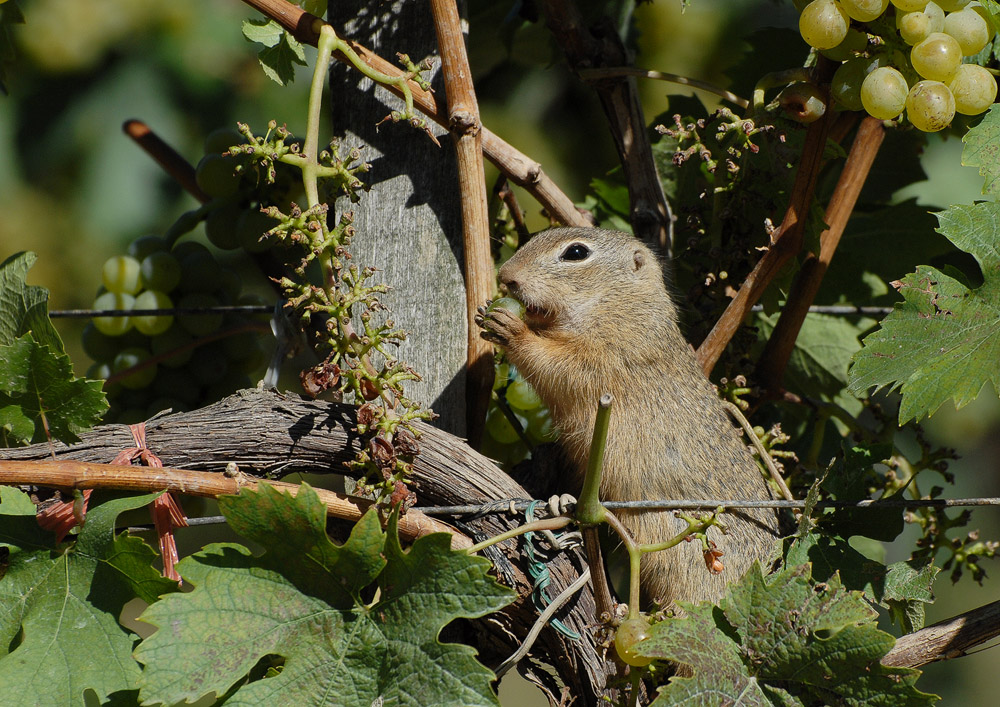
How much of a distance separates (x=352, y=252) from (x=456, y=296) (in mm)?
226

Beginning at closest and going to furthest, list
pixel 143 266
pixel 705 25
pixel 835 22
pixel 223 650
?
pixel 223 650
pixel 835 22
pixel 143 266
pixel 705 25

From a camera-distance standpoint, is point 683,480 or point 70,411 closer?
point 70,411

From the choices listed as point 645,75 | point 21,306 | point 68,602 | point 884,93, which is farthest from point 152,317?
point 884,93

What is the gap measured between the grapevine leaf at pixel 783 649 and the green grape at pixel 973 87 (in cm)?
84

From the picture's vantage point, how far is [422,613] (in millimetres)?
1227

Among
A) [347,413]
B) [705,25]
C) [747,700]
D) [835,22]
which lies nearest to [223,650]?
[347,413]

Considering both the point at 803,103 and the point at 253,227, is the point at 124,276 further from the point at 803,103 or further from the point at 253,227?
the point at 803,103

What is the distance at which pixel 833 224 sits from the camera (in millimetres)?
1888

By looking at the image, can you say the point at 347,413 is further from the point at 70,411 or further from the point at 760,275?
the point at 760,275

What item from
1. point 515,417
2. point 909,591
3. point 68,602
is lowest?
point 909,591

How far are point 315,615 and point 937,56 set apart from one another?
1.32m

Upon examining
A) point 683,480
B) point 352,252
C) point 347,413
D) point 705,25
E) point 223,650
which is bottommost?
point 683,480

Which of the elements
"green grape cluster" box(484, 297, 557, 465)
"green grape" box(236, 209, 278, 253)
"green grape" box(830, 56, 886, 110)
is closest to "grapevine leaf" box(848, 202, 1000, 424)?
"green grape" box(830, 56, 886, 110)

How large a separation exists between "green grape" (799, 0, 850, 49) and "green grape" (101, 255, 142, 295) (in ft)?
5.17
